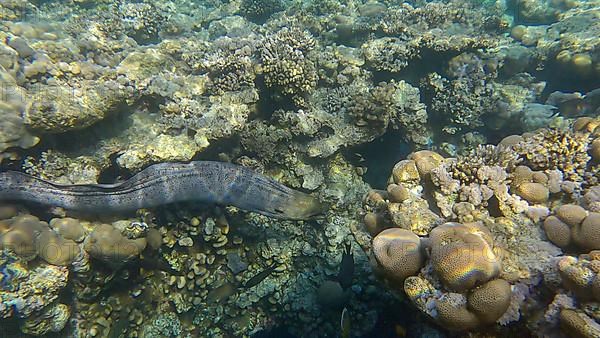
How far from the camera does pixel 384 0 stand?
13.3 meters

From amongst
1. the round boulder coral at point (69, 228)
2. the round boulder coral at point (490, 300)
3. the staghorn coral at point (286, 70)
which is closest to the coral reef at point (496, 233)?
the round boulder coral at point (490, 300)

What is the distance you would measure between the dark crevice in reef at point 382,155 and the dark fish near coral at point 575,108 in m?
4.02

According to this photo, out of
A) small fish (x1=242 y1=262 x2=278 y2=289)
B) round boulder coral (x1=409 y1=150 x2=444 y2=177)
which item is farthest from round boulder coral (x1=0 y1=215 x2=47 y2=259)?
round boulder coral (x1=409 y1=150 x2=444 y2=177)

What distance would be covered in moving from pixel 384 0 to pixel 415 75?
625 cm

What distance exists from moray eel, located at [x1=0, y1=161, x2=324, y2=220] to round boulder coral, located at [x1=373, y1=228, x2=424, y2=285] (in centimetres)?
223

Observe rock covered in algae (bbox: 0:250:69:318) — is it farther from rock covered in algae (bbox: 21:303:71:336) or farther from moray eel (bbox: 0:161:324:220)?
moray eel (bbox: 0:161:324:220)

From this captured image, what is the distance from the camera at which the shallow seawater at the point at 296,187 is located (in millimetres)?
4055

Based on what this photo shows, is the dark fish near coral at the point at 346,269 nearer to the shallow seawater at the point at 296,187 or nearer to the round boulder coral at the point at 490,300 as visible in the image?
the shallow seawater at the point at 296,187

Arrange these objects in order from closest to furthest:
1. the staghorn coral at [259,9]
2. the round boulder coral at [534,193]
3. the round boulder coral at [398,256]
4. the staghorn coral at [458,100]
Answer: the round boulder coral at [398,256]
the round boulder coral at [534,193]
the staghorn coral at [458,100]
the staghorn coral at [259,9]

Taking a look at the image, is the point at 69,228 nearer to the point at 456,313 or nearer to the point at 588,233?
the point at 456,313

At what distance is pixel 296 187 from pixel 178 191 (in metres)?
2.28

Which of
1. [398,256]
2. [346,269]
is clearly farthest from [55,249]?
[398,256]

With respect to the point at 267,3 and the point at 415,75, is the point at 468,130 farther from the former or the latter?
the point at 267,3

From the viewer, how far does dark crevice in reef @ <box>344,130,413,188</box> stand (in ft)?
25.7
